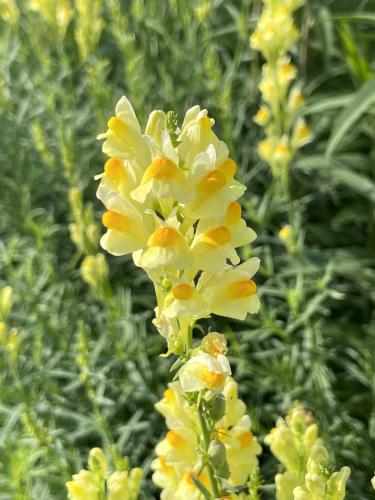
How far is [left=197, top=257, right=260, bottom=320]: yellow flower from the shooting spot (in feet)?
4.32

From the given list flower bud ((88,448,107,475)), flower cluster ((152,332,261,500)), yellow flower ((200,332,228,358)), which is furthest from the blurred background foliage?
yellow flower ((200,332,228,358))

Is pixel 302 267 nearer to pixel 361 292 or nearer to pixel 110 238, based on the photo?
pixel 361 292

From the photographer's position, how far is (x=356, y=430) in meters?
2.61

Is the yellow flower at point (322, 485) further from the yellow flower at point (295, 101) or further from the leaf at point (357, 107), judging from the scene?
the yellow flower at point (295, 101)

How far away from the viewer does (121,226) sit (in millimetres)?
1303

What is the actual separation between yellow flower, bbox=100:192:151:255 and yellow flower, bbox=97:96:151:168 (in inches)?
2.9

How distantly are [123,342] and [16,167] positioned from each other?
45.9 inches

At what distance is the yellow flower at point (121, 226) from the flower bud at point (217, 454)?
0.37 metres

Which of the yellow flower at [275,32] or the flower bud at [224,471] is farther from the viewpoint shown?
the yellow flower at [275,32]

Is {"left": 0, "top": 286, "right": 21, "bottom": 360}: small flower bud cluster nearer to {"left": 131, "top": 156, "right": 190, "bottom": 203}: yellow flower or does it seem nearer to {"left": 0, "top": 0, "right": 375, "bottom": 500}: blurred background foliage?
{"left": 0, "top": 0, "right": 375, "bottom": 500}: blurred background foliage

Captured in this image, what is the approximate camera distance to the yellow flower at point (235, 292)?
132 centimetres

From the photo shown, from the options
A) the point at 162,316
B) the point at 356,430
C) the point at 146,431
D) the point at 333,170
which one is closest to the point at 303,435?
the point at 162,316

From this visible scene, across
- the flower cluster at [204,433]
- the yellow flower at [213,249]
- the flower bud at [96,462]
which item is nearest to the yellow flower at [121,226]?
the yellow flower at [213,249]

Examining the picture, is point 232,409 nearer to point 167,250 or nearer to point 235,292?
point 235,292
